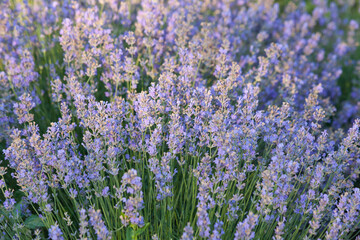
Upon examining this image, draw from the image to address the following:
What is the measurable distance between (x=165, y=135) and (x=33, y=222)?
1022mm

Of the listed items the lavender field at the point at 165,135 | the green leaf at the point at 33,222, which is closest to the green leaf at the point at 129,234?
the lavender field at the point at 165,135

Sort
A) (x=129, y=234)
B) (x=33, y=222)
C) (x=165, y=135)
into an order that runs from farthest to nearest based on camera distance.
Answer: (x=165, y=135) < (x=33, y=222) < (x=129, y=234)

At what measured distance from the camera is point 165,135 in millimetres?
2656

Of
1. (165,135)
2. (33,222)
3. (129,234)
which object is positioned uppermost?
(165,135)

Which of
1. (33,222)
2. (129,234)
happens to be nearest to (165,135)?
(129,234)

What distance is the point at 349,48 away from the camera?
5035 millimetres

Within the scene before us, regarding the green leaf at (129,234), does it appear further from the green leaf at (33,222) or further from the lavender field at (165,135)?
the green leaf at (33,222)

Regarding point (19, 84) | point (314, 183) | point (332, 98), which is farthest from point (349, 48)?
point (19, 84)

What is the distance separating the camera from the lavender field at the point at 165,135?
2051 mm

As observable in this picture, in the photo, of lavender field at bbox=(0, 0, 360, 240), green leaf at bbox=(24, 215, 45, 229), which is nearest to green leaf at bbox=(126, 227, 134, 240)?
lavender field at bbox=(0, 0, 360, 240)

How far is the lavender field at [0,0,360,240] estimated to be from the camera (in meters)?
2.05

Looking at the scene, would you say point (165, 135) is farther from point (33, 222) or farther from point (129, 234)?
point (33, 222)

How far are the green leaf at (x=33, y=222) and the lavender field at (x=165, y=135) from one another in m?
0.01

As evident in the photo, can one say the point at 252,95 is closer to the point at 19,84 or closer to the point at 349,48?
the point at 19,84
